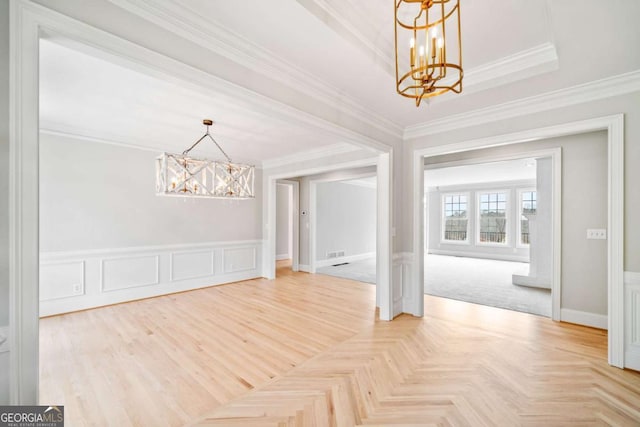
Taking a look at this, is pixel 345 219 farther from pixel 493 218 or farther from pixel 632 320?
pixel 632 320

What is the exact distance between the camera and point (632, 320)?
246 centimetres

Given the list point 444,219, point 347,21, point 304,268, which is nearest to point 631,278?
point 347,21

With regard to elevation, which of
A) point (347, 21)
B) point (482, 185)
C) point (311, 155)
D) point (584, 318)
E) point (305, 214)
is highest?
point (347, 21)

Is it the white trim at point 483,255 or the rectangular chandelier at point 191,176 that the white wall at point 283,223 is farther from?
the white trim at point 483,255

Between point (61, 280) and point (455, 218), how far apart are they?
11.3 meters

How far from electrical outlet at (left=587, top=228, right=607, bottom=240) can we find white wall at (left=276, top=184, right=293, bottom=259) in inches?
288

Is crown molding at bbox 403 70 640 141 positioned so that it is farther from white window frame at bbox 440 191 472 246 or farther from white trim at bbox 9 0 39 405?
white window frame at bbox 440 191 472 246

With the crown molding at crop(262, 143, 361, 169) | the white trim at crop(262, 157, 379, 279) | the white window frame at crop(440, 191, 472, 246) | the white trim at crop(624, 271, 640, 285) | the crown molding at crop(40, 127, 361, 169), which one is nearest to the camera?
the white trim at crop(624, 271, 640, 285)

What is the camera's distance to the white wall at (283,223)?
932 cm

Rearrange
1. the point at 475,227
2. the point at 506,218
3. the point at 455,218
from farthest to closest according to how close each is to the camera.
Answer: the point at 455,218 < the point at 475,227 < the point at 506,218

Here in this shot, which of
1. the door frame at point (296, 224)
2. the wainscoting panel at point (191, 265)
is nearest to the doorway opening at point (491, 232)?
the door frame at point (296, 224)

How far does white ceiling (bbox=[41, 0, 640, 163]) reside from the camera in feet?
5.73

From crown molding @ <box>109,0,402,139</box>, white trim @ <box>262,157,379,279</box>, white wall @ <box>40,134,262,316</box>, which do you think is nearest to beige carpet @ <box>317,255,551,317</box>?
white trim @ <box>262,157,379,279</box>

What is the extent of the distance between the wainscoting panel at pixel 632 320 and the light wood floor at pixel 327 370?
138 mm
